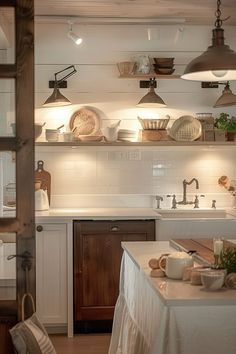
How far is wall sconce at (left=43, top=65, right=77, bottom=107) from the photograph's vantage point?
5.22 metres

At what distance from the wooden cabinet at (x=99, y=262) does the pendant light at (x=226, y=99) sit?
4.26 ft

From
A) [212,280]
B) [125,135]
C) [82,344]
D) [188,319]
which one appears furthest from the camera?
[125,135]

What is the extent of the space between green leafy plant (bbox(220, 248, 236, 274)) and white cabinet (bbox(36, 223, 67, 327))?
2.45m

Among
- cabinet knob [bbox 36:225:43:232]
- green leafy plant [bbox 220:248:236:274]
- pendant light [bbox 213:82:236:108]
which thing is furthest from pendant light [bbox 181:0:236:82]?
pendant light [bbox 213:82:236:108]

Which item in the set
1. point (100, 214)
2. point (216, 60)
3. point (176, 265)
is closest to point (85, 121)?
point (100, 214)

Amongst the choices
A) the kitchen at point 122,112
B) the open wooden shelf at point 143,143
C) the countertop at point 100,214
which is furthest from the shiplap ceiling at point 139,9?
the countertop at point 100,214

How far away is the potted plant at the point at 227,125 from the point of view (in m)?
5.31

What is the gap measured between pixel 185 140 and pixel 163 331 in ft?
11.2

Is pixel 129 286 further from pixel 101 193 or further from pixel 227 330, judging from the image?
pixel 101 193

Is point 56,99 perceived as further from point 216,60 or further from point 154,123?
point 216,60

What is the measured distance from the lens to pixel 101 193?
552 cm

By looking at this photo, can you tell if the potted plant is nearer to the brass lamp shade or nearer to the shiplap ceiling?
the shiplap ceiling

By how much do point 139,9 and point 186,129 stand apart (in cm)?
117

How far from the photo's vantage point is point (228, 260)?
7.77ft
